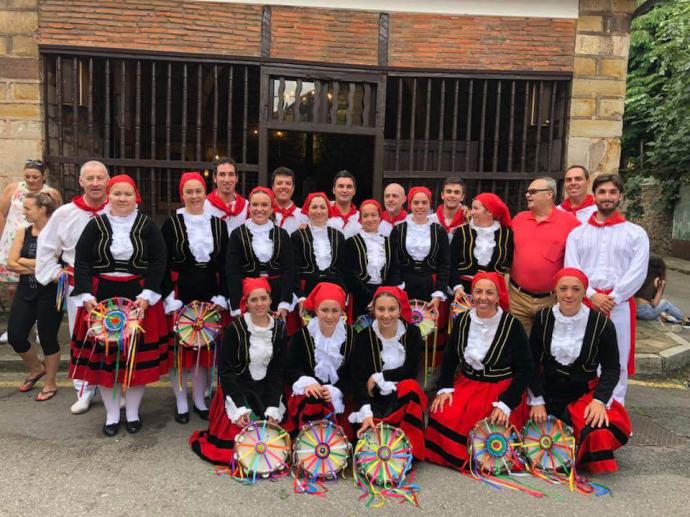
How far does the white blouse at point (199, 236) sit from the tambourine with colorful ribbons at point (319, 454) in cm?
145

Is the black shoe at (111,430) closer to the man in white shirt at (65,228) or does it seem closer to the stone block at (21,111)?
the man in white shirt at (65,228)

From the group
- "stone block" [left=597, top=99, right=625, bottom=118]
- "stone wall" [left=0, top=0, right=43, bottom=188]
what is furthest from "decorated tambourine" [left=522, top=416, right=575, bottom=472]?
"stone wall" [left=0, top=0, right=43, bottom=188]

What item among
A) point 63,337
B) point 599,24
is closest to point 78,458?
point 63,337

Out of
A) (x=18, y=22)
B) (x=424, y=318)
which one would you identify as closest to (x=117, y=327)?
(x=424, y=318)

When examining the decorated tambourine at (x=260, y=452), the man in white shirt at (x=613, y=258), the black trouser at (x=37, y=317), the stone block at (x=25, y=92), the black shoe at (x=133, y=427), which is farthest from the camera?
the stone block at (x=25, y=92)

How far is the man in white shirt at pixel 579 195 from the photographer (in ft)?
14.4

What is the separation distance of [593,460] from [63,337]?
509cm

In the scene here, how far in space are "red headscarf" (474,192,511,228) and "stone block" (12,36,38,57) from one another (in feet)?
16.7

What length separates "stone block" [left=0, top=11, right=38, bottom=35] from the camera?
568cm

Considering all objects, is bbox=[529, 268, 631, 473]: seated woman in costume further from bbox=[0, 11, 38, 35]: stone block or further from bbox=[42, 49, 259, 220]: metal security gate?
bbox=[0, 11, 38, 35]: stone block

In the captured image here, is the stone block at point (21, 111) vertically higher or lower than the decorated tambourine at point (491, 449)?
higher

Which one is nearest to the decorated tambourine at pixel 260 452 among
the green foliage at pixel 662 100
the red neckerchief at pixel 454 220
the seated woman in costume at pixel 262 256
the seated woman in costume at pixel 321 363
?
the seated woman in costume at pixel 321 363

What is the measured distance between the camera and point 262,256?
3826mm

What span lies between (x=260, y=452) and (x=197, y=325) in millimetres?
1091
